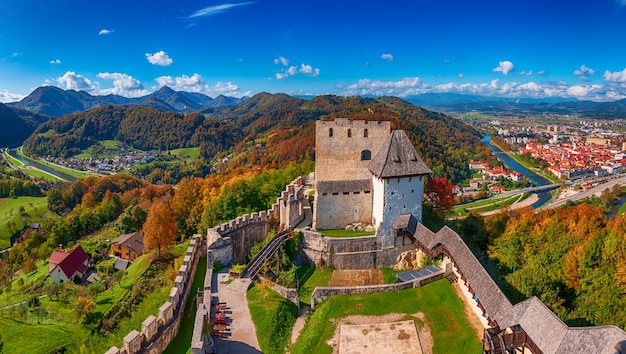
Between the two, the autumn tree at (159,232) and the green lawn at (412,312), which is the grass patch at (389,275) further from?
the autumn tree at (159,232)

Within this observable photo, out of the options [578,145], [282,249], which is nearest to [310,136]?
[282,249]

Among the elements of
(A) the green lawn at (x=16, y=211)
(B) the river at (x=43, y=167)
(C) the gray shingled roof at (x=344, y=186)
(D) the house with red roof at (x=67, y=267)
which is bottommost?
(A) the green lawn at (x=16, y=211)

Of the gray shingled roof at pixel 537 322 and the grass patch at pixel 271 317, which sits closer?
the gray shingled roof at pixel 537 322

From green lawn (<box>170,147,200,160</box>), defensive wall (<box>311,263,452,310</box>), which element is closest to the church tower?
defensive wall (<box>311,263,452,310</box>)

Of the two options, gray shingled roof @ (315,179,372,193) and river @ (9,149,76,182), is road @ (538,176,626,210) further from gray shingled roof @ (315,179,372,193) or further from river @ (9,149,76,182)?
river @ (9,149,76,182)

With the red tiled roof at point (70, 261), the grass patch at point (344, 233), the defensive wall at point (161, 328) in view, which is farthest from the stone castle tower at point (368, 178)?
the red tiled roof at point (70, 261)
